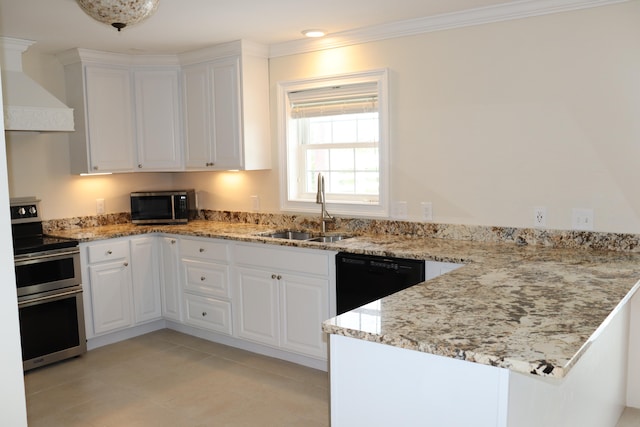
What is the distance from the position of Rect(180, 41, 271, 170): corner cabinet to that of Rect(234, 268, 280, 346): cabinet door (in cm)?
91

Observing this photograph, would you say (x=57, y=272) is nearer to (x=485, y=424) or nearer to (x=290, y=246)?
(x=290, y=246)

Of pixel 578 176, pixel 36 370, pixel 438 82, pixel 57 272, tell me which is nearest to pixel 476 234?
pixel 578 176

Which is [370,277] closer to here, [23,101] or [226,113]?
[226,113]

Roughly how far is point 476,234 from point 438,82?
1017mm

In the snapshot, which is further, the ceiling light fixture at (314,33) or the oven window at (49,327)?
the ceiling light fixture at (314,33)

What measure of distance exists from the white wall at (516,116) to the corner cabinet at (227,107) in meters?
0.44

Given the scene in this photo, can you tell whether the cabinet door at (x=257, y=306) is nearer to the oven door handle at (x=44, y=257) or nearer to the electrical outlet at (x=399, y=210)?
the electrical outlet at (x=399, y=210)

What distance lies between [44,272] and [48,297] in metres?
0.18

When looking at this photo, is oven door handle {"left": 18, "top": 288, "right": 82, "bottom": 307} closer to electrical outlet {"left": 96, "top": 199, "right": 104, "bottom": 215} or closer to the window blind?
electrical outlet {"left": 96, "top": 199, "right": 104, "bottom": 215}

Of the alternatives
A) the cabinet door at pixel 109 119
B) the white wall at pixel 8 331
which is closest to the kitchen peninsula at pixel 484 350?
the white wall at pixel 8 331

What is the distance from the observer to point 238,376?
366 centimetres

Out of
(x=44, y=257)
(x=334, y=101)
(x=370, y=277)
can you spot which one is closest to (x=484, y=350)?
(x=370, y=277)

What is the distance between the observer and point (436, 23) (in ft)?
11.7

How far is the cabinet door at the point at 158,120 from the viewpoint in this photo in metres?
4.69
